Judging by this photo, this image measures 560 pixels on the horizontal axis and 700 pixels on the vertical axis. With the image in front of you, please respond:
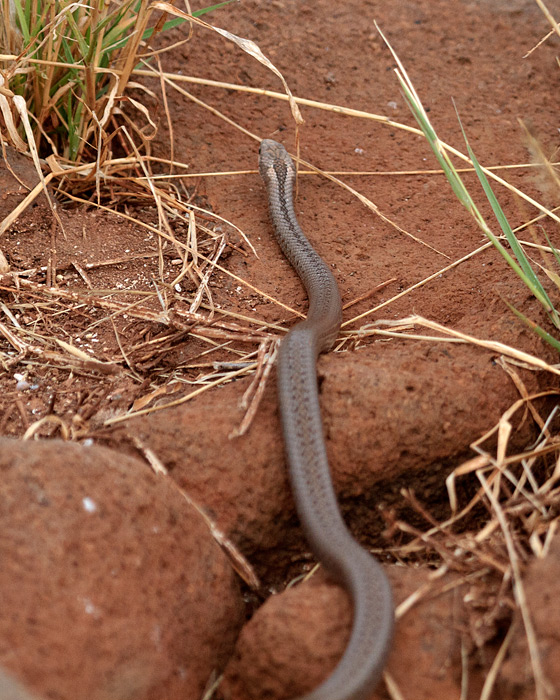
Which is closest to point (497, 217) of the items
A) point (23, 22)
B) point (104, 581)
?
point (104, 581)

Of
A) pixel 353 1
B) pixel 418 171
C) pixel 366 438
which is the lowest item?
pixel 366 438

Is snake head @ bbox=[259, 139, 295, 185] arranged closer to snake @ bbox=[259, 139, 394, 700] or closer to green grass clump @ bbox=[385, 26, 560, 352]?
snake @ bbox=[259, 139, 394, 700]

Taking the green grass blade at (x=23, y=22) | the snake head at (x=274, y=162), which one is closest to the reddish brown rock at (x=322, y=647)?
the snake head at (x=274, y=162)

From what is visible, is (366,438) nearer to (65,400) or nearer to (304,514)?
(304,514)

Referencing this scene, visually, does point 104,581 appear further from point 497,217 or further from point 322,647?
point 497,217

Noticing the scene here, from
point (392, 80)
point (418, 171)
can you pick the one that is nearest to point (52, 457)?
point (418, 171)

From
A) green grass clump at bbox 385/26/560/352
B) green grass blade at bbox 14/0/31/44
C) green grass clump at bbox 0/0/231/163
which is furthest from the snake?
green grass blade at bbox 14/0/31/44

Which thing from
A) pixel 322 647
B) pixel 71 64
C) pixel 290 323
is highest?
pixel 71 64
